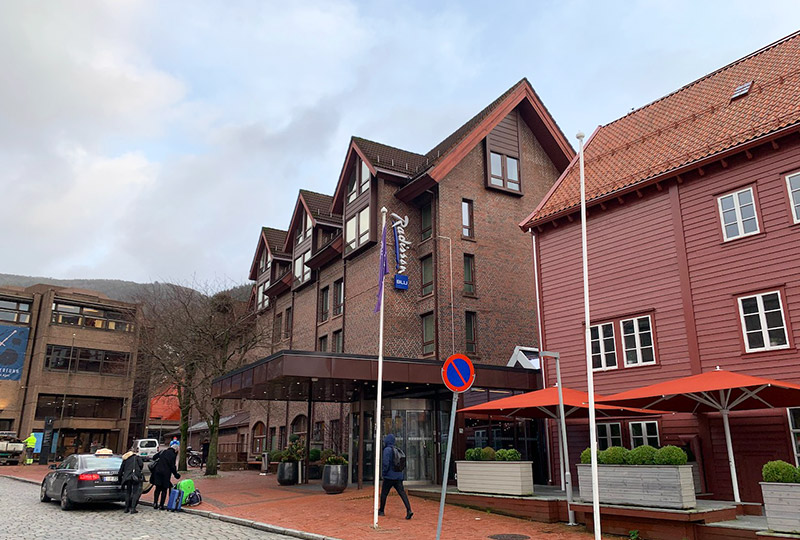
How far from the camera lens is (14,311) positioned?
179 feet

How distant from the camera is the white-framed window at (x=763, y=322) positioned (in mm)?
14508

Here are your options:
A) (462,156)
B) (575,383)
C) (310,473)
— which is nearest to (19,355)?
(310,473)

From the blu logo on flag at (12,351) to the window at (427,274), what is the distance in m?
43.6

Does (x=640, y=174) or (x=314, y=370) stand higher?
(x=640, y=174)

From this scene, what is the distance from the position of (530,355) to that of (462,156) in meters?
9.02

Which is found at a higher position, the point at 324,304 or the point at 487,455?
the point at 324,304

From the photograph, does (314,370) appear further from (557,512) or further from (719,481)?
(719,481)

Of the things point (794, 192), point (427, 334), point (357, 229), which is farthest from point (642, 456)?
point (357, 229)

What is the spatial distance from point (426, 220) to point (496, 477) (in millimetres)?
14539

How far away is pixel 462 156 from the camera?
87.4 ft

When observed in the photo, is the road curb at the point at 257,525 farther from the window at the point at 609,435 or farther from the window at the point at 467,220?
the window at the point at 467,220

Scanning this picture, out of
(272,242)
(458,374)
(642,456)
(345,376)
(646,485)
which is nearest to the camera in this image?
(458,374)

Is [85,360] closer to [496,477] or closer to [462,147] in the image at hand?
[462,147]

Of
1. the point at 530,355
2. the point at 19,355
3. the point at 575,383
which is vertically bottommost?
the point at 575,383
